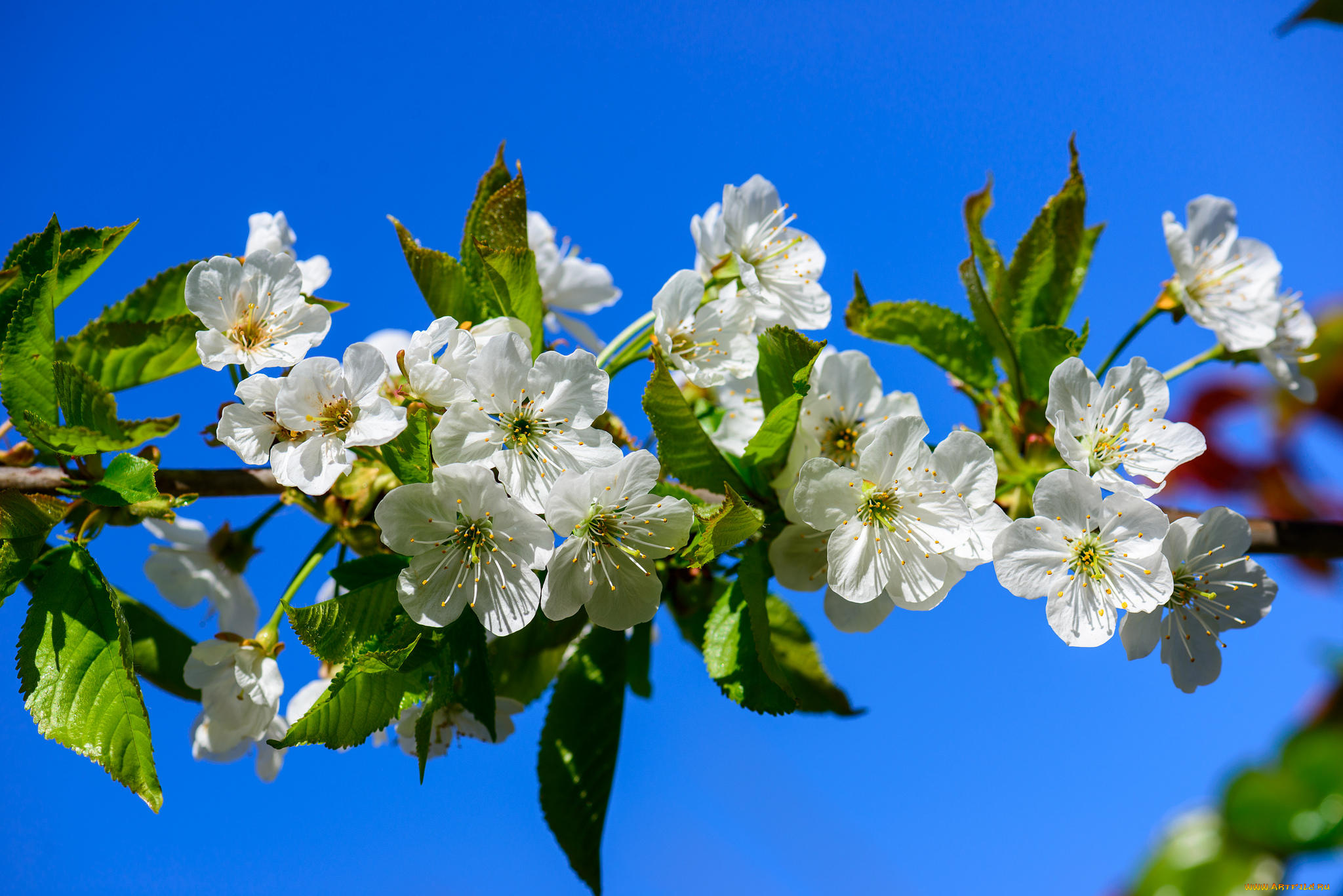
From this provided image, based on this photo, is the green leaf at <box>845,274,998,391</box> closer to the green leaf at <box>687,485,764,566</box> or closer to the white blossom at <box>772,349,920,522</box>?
the white blossom at <box>772,349,920,522</box>

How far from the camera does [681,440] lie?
1.24 meters

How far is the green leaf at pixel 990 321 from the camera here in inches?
61.2

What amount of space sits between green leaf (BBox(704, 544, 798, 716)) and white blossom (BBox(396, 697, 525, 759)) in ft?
1.38

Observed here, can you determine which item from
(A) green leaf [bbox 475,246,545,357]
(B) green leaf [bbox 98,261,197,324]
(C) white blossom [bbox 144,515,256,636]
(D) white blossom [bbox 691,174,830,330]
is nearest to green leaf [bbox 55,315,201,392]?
(B) green leaf [bbox 98,261,197,324]

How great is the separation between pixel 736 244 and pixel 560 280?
1.43ft

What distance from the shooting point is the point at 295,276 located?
4.27ft

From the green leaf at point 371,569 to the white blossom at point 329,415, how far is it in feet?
0.44

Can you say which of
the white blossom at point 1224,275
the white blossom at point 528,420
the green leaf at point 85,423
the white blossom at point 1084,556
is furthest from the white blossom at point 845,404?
the green leaf at point 85,423

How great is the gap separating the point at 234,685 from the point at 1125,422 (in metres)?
1.52

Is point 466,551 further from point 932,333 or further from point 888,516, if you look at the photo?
→ point 932,333

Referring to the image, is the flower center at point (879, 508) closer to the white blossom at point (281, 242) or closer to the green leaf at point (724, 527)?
the green leaf at point (724, 527)

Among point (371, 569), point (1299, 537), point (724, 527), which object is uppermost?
point (371, 569)

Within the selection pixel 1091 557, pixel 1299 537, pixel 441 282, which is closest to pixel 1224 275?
pixel 1299 537

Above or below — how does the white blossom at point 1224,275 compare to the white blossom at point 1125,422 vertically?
above
